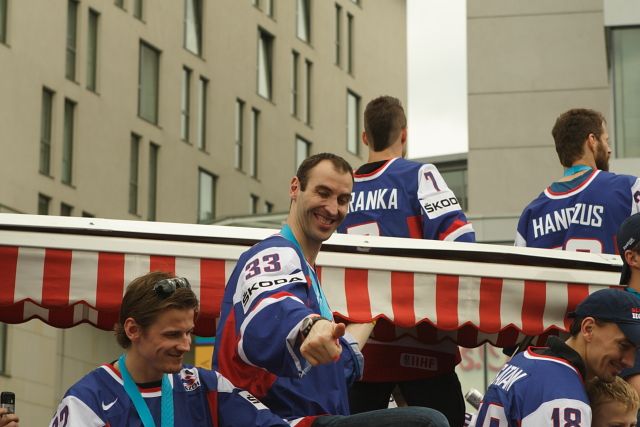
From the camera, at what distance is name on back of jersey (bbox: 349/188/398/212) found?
9258 mm

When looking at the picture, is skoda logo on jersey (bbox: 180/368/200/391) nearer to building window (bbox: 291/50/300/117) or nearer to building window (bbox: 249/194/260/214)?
building window (bbox: 249/194/260/214)

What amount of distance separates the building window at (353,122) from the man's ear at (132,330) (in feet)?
174

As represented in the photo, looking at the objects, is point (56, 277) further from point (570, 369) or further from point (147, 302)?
point (570, 369)

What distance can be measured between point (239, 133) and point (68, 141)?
1020 cm

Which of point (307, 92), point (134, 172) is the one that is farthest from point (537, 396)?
point (307, 92)

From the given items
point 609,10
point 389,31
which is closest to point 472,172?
point 609,10

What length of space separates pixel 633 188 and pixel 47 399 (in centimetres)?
3434

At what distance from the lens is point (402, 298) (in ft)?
27.8

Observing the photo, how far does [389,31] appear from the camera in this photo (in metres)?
63.4

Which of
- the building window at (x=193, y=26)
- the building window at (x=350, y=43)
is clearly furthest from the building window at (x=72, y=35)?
the building window at (x=350, y=43)

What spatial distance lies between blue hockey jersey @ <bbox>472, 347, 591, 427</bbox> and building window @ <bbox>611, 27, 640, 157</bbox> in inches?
762

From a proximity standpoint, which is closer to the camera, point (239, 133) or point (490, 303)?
point (490, 303)

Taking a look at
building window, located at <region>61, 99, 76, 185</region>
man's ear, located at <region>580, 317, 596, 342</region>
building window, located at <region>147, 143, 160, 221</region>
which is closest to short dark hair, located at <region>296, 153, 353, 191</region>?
man's ear, located at <region>580, 317, 596, 342</region>

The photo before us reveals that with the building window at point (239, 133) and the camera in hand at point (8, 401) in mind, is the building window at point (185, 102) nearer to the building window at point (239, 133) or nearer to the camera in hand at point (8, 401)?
the building window at point (239, 133)
